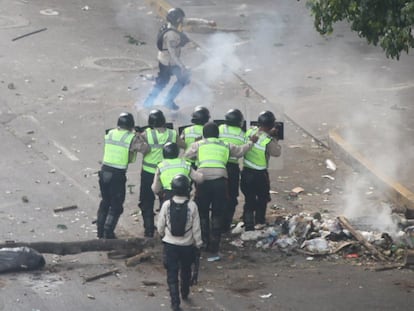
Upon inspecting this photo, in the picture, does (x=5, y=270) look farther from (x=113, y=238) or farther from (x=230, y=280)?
(x=230, y=280)

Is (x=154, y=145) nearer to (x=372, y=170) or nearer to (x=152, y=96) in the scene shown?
(x=372, y=170)

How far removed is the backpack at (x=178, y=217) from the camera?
10.5m

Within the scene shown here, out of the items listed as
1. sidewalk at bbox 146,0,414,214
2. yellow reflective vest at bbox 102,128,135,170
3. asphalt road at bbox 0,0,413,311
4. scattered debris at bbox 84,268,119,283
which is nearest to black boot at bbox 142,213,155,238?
asphalt road at bbox 0,0,413,311

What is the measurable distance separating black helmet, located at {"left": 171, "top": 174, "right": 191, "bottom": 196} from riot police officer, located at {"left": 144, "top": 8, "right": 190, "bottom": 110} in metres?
7.63

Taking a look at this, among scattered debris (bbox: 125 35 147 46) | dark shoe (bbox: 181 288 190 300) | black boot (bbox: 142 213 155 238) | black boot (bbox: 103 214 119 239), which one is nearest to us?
dark shoe (bbox: 181 288 190 300)

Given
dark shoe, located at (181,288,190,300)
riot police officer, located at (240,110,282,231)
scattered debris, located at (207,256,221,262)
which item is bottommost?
scattered debris, located at (207,256,221,262)

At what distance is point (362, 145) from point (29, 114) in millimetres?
5645

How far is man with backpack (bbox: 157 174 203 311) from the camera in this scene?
10539mm

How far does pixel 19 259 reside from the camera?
37.9 feet

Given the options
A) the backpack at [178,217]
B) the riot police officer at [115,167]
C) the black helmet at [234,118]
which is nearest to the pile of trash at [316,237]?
the black helmet at [234,118]

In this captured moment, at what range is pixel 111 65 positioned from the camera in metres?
21.6

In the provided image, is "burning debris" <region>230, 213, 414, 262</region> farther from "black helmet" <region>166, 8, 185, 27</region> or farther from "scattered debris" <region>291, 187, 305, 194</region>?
"black helmet" <region>166, 8, 185, 27</region>

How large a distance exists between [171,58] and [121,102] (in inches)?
57.1

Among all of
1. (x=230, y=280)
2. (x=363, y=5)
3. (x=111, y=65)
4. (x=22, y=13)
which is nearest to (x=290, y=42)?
(x=111, y=65)
